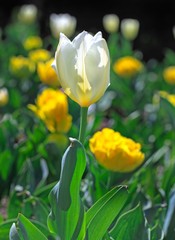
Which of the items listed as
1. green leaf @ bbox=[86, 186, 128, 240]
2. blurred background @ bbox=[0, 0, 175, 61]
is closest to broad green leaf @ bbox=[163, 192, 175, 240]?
green leaf @ bbox=[86, 186, 128, 240]

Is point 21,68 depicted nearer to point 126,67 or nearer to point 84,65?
point 126,67

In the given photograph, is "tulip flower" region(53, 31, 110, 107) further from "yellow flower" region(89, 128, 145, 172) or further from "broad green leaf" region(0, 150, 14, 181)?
"broad green leaf" region(0, 150, 14, 181)

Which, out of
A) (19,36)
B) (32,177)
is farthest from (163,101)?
(19,36)

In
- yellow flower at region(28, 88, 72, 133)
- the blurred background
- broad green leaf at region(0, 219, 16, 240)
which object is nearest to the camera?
broad green leaf at region(0, 219, 16, 240)

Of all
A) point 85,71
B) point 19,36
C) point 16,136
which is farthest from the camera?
point 19,36

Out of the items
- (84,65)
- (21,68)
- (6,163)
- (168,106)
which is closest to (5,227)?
(84,65)

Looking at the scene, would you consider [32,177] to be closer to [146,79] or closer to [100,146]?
[100,146]
